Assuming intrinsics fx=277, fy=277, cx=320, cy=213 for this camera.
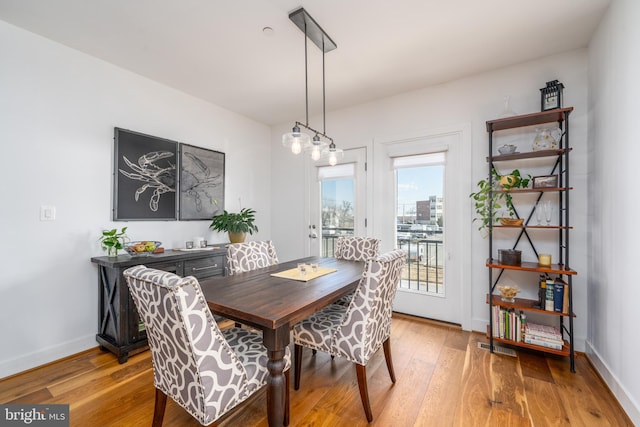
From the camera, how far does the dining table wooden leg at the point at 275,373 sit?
52.5 inches

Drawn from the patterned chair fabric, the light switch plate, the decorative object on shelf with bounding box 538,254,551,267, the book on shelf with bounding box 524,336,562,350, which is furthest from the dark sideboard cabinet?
the decorative object on shelf with bounding box 538,254,551,267

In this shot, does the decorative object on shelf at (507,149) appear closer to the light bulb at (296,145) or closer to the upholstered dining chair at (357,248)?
the upholstered dining chair at (357,248)

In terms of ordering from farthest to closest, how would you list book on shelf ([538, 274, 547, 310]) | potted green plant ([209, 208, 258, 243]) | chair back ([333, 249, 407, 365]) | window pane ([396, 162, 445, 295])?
potted green plant ([209, 208, 258, 243]), window pane ([396, 162, 445, 295]), book on shelf ([538, 274, 547, 310]), chair back ([333, 249, 407, 365])

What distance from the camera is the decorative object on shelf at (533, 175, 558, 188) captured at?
233 centimetres

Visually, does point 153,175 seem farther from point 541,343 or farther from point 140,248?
point 541,343

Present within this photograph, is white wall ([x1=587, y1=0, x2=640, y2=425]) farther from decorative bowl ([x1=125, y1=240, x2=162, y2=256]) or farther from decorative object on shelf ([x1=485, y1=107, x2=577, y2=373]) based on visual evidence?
decorative bowl ([x1=125, y1=240, x2=162, y2=256])

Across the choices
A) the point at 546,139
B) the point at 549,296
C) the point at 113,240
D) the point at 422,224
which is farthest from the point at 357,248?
the point at 113,240

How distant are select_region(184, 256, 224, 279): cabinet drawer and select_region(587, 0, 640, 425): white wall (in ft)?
10.9

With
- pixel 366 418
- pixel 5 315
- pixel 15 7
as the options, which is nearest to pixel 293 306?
pixel 366 418

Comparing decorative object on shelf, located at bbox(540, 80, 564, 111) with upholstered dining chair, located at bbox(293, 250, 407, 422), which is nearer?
upholstered dining chair, located at bbox(293, 250, 407, 422)

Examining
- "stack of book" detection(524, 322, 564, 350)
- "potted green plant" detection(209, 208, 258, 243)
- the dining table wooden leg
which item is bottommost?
"stack of book" detection(524, 322, 564, 350)

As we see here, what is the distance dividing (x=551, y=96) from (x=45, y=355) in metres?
4.76

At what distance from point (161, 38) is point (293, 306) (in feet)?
7.84

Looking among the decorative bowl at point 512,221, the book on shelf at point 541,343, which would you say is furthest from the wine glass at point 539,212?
the book on shelf at point 541,343
